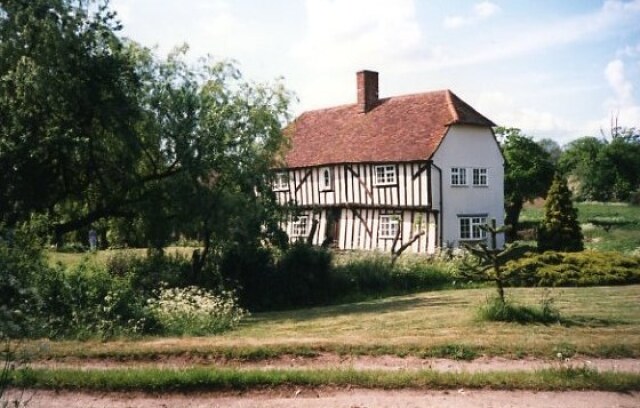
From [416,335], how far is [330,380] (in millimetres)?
3731

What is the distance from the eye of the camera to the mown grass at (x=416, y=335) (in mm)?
9750

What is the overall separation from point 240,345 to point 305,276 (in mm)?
10027

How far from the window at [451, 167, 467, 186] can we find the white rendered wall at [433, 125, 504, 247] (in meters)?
0.17

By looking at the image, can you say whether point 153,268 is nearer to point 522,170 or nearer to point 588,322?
point 588,322

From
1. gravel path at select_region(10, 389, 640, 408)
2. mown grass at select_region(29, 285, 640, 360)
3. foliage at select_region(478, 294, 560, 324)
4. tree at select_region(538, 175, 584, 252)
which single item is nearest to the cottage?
tree at select_region(538, 175, 584, 252)

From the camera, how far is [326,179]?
33000 mm

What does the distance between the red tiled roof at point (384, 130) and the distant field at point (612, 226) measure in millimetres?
8574

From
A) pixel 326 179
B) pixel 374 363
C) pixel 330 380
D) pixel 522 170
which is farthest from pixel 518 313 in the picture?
pixel 522 170

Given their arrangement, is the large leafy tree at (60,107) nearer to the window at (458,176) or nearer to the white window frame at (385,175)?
the white window frame at (385,175)

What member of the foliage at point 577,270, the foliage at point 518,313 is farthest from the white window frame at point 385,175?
the foliage at point 518,313

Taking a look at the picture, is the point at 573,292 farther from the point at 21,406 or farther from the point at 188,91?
the point at 21,406

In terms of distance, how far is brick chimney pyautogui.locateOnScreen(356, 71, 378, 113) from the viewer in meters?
33.9

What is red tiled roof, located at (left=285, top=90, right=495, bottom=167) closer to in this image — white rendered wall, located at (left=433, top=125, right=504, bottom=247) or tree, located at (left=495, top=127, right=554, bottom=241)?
white rendered wall, located at (left=433, top=125, right=504, bottom=247)

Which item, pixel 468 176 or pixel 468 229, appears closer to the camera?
pixel 468 229
